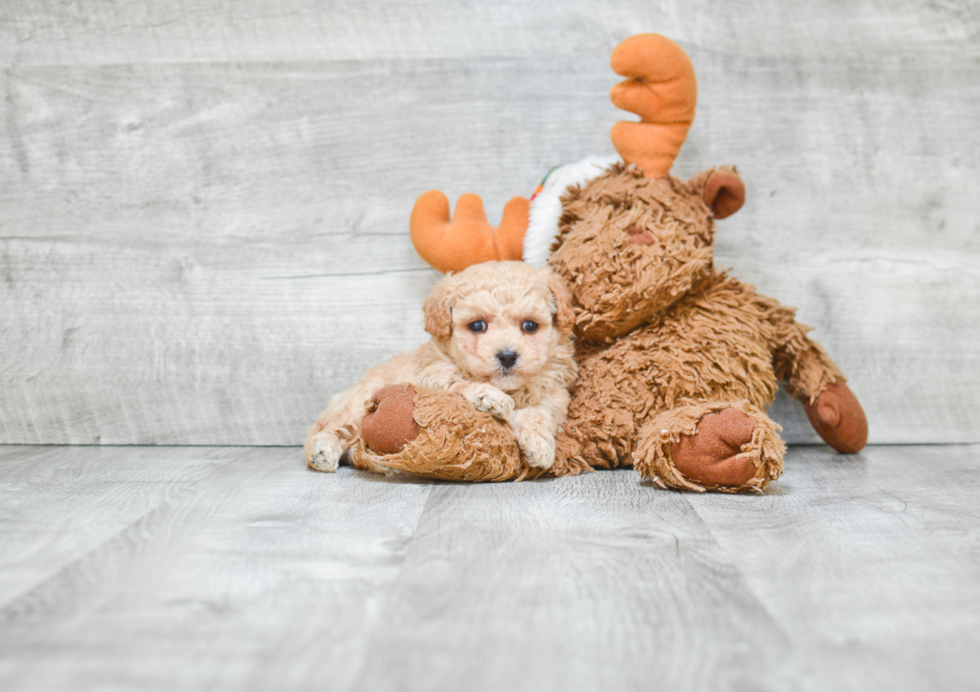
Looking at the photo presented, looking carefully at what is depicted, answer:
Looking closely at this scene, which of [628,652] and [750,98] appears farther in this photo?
[750,98]

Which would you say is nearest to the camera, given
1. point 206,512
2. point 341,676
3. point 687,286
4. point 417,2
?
point 341,676

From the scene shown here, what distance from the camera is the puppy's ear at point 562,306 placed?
42.5 inches

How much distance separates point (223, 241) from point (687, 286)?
0.84 m

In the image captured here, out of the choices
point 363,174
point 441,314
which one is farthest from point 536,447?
point 363,174

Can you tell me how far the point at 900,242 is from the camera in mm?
1372

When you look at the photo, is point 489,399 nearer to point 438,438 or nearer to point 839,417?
point 438,438

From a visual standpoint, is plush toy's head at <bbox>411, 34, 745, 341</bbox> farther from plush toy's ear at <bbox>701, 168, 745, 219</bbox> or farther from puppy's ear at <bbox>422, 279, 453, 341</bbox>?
puppy's ear at <bbox>422, 279, 453, 341</bbox>

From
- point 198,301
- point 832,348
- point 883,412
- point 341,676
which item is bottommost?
point 883,412

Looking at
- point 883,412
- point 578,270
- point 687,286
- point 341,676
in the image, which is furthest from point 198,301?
point 883,412

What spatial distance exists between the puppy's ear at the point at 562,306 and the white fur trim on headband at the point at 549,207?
128mm

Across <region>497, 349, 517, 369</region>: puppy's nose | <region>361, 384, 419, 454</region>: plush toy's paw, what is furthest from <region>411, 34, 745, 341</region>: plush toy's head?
<region>361, 384, 419, 454</region>: plush toy's paw

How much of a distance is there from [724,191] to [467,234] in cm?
41

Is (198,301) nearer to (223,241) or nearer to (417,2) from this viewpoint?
(223,241)

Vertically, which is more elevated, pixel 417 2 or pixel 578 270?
pixel 417 2
